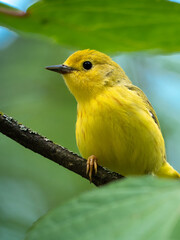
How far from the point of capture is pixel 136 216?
565 mm

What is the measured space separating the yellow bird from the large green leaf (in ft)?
6.09

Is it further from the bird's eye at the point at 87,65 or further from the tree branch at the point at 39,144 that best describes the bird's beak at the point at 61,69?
the tree branch at the point at 39,144

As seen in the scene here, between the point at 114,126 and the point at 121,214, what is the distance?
2.60m

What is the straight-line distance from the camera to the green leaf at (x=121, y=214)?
21.2 inches

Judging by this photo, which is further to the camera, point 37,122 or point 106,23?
point 37,122

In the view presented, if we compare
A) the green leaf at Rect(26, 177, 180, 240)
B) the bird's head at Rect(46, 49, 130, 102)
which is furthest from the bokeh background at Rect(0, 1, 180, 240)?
the green leaf at Rect(26, 177, 180, 240)

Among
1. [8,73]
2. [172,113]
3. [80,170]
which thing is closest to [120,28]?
[80,170]

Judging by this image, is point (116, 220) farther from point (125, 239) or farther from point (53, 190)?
point (53, 190)

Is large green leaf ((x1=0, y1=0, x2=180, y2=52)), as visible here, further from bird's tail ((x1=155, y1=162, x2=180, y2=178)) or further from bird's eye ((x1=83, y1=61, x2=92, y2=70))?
bird's tail ((x1=155, y1=162, x2=180, y2=178))

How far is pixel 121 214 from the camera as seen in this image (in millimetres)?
578

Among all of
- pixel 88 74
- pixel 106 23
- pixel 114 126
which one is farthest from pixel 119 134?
pixel 106 23

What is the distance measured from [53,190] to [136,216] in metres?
4.65

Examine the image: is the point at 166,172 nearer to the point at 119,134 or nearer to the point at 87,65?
the point at 119,134

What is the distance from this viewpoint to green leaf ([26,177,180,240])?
1.76 ft
